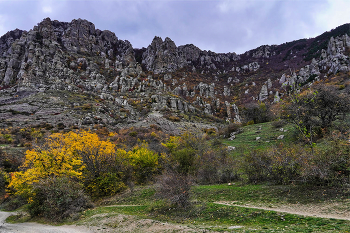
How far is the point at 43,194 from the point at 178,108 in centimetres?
6808

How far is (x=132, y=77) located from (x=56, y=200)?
3837 inches

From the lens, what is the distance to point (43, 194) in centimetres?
1712

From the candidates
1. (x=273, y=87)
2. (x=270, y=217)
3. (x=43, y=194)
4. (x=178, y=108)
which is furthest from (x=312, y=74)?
(x=43, y=194)

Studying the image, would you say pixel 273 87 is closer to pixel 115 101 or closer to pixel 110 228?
pixel 115 101

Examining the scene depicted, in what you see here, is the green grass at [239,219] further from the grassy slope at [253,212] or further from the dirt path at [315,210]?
Result: the dirt path at [315,210]

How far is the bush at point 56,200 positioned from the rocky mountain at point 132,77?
102 ft

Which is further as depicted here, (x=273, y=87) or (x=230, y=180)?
(x=273, y=87)

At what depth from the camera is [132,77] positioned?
107 meters

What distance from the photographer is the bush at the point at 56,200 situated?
52.5 ft

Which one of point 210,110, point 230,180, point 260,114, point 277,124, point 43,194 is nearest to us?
point 43,194

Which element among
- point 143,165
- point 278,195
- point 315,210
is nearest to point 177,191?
point 278,195

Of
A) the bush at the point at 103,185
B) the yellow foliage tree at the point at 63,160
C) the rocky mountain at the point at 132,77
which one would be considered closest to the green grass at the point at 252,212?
the bush at the point at 103,185

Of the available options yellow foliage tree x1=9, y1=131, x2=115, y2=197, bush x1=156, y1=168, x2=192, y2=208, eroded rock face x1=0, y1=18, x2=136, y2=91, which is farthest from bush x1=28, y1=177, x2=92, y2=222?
eroded rock face x1=0, y1=18, x2=136, y2=91

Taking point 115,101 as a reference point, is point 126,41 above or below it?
above
